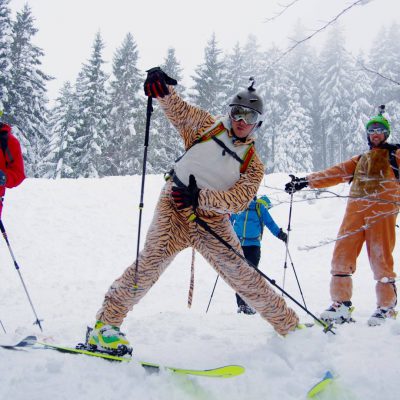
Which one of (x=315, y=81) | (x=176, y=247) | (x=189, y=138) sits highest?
(x=315, y=81)

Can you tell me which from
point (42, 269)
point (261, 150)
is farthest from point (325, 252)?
point (261, 150)

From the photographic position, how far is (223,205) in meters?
3.29

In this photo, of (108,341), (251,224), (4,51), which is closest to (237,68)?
(4,51)

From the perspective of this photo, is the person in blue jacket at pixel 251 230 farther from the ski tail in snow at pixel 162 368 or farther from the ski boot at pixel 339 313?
the ski tail in snow at pixel 162 368

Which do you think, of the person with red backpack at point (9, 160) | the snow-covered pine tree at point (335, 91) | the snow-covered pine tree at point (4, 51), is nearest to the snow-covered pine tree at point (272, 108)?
the snow-covered pine tree at point (335, 91)

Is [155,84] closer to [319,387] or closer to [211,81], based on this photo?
[319,387]

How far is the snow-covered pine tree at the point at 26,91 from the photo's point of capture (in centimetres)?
2517

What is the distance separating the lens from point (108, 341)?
3082 mm

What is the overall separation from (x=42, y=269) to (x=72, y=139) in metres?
21.0

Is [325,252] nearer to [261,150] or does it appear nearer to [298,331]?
[298,331]

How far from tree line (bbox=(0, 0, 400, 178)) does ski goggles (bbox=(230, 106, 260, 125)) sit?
22.1m

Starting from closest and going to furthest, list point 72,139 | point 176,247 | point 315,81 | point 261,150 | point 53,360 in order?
point 53,360, point 176,247, point 72,139, point 261,150, point 315,81

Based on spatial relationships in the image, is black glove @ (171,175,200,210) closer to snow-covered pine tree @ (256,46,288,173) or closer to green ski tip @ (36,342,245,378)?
green ski tip @ (36,342,245,378)

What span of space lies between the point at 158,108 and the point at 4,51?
38.5 ft
